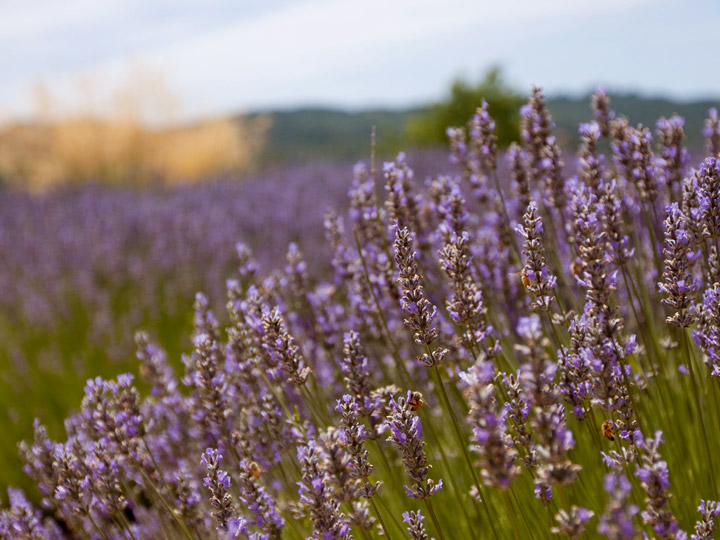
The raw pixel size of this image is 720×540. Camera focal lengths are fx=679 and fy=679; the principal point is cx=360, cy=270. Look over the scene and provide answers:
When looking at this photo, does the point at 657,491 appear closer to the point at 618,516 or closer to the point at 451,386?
the point at 618,516

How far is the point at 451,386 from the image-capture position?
2363 millimetres

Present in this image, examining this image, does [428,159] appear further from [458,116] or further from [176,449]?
[176,449]

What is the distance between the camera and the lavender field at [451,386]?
1.51 meters

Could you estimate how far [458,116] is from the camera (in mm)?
16125

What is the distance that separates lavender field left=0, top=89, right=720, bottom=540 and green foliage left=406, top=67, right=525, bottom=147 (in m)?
11.8

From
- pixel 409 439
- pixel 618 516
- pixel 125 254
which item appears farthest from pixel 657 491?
pixel 125 254

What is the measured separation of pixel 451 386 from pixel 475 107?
47.0 feet

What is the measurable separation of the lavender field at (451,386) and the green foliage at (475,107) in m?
11.8

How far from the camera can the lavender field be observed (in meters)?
1.51

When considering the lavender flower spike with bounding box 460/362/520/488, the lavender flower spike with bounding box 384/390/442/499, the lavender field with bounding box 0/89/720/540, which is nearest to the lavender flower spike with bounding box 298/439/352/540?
the lavender field with bounding box 0/89/720/540

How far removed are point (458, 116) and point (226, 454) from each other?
14.3 metres

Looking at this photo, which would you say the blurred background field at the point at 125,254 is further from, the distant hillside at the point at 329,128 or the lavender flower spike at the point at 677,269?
the distant hillside at the point at 329,128

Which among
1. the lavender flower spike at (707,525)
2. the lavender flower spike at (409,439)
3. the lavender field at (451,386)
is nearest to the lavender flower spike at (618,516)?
the lavender field at (451,386)

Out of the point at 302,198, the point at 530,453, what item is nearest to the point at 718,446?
the point at 530,453
